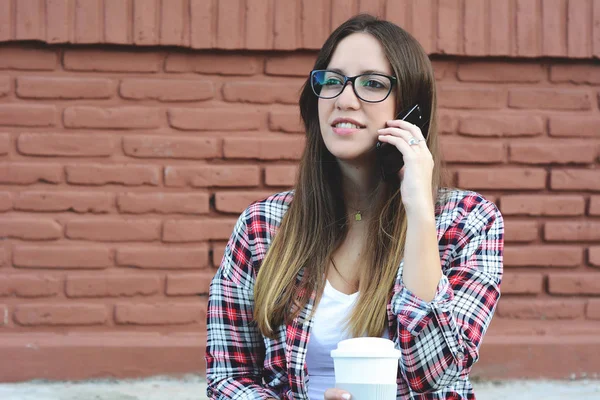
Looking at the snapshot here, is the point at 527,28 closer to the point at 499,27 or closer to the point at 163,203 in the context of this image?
the point at 499,27

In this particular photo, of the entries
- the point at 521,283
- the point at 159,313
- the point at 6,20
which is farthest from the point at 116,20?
the point at 521,283

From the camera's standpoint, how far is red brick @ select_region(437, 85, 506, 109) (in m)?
4.16

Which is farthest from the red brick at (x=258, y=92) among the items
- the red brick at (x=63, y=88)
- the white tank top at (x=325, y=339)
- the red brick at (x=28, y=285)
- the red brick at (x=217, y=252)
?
the white tank top at (x=325, y=339)

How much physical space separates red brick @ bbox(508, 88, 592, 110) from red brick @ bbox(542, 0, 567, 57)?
7.7 inches

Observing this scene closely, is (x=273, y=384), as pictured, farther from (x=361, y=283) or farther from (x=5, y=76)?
(x=5, y=76)

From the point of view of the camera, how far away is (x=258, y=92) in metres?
4.06

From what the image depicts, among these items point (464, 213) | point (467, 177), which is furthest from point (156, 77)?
point (464, 213)

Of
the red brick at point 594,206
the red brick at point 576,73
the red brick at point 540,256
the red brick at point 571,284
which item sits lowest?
the red brick at point 571,284

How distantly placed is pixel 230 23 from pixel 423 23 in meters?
0.93

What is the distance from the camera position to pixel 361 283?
2.31 meters

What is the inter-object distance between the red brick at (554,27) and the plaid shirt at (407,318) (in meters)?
2.01

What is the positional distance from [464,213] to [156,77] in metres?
2.18

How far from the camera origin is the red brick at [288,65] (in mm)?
4059

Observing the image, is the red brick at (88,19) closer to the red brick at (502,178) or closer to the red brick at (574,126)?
the red brick at (502,178)
